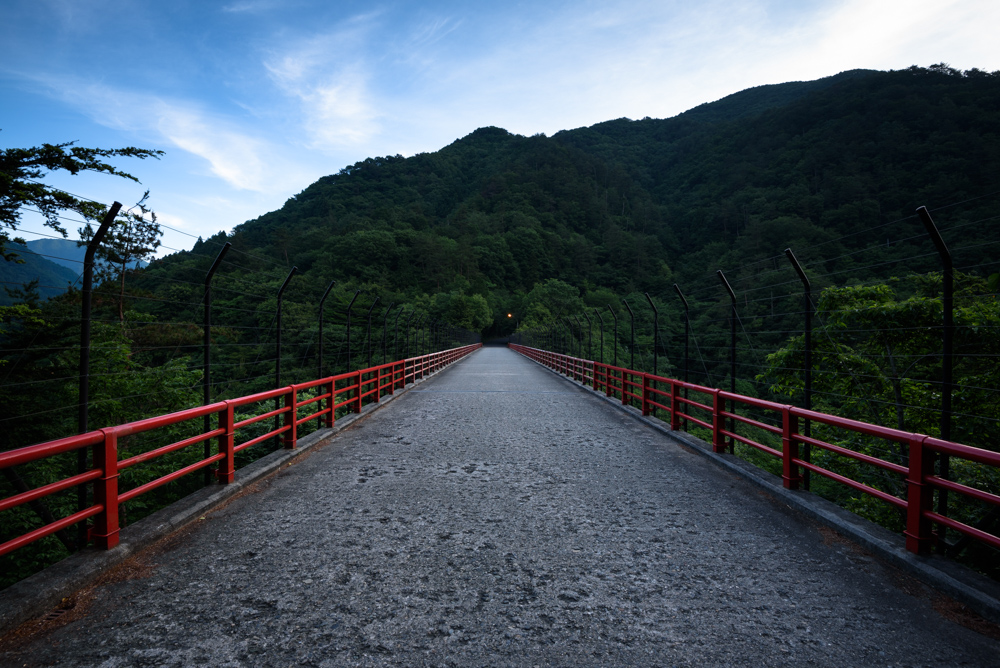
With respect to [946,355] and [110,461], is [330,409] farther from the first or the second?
[946,355]

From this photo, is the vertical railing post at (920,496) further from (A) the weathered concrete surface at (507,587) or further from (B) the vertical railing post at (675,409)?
(B) the vertical railing post at (675,409)

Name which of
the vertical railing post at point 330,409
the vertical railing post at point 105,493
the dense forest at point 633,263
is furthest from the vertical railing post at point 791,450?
the vertical railing post at point 330,409

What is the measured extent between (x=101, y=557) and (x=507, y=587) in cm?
265

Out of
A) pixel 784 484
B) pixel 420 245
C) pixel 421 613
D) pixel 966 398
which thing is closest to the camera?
pixel 421 613

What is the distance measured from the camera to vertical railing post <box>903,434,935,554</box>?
311cm

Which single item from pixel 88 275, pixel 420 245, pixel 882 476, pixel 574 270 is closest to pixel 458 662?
pixel 88 275

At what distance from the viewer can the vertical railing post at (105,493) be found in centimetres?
318

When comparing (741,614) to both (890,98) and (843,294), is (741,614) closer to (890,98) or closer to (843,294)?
(843,294)

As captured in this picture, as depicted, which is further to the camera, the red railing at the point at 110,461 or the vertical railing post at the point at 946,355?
the vertical railing post at the point at 946,355

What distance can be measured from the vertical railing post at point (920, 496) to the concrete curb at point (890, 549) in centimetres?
9

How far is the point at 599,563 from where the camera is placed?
316cm

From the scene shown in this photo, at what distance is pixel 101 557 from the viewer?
3080mm

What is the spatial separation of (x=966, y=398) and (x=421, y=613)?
11.4 meters

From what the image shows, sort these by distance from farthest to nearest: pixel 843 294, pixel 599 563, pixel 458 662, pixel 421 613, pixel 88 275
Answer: pixel 843 294
pixel 88 275
pixel 599 563
pixel 421 613
pixel 458 662
